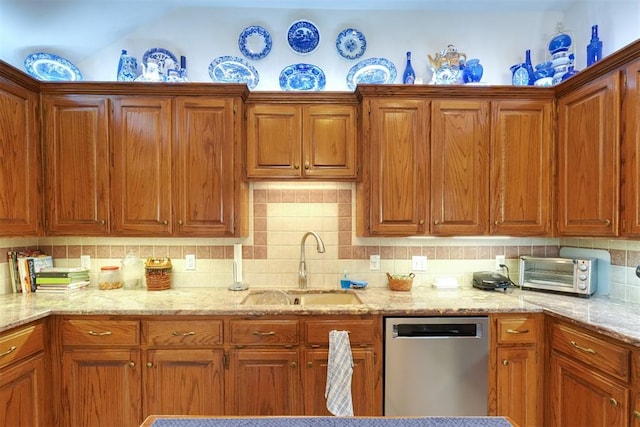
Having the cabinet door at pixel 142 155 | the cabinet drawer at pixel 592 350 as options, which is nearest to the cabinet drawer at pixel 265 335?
the cabinet door at pixel 142 155

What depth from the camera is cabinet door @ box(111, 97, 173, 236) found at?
2.24m

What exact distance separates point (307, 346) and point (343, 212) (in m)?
1.08

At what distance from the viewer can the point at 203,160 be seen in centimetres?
225

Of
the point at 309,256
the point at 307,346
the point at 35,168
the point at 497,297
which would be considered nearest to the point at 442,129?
the point at 497,297

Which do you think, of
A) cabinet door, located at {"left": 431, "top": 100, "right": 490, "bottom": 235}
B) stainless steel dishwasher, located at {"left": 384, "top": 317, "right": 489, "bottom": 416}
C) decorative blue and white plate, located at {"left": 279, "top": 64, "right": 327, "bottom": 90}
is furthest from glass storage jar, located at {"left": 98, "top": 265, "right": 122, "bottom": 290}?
cabinet door, located at {"left": 431, "top": 100, "right": 490, "bottom": 235}

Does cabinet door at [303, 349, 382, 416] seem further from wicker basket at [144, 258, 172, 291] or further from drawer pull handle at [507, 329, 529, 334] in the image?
wicker basket at [144, 258, 172, 291]

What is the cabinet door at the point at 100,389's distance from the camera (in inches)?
75.6

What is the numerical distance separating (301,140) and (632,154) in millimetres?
1924

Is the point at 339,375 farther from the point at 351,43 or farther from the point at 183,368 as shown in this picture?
the point at 351,43

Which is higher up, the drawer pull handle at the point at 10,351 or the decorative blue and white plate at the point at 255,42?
the decorative blue and white plate at the point at 255,42

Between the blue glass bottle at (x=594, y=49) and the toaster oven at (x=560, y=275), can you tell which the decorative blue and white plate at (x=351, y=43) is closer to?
the blue glass bottle at (x=594, y=49)

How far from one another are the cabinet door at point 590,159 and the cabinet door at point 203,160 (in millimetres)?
2226

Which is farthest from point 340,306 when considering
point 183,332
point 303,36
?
point 303,36

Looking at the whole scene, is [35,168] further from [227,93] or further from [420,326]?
[420,326]
